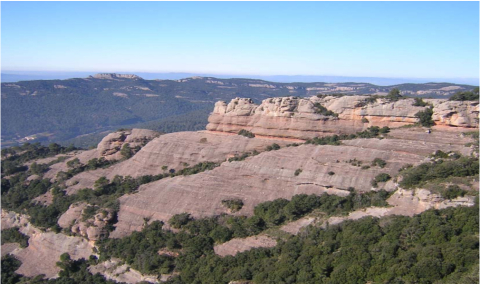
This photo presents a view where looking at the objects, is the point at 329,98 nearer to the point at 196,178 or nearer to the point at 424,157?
the point at 424,157

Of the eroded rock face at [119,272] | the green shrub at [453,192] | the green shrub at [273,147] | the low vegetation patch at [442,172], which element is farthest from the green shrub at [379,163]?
the eroded rock face at [119,272]

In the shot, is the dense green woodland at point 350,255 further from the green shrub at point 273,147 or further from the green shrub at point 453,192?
the green shrub at point 273,147

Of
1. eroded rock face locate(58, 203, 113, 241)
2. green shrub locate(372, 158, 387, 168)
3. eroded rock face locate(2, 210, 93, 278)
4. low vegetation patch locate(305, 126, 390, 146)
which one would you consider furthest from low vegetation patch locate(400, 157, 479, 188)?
eroded rock face locate(2, 210, 93, 278)

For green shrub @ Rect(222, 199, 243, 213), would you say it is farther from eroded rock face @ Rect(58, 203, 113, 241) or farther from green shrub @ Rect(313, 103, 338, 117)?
green shrub @ Rect(313, 103, 338, 117)

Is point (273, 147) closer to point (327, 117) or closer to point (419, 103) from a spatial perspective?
point (327, 117)

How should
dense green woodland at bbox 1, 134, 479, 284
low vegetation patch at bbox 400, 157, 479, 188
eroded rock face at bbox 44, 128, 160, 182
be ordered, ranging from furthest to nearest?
1. eroded rock face at bbox 44, 128, 160, 182
2. low vegetation patch at bbox 400, 157, 479, 188
3. dense green woodland at bbox 1, 134, 479, 284

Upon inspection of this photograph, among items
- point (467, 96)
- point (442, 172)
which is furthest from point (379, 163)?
point (467, 96)
